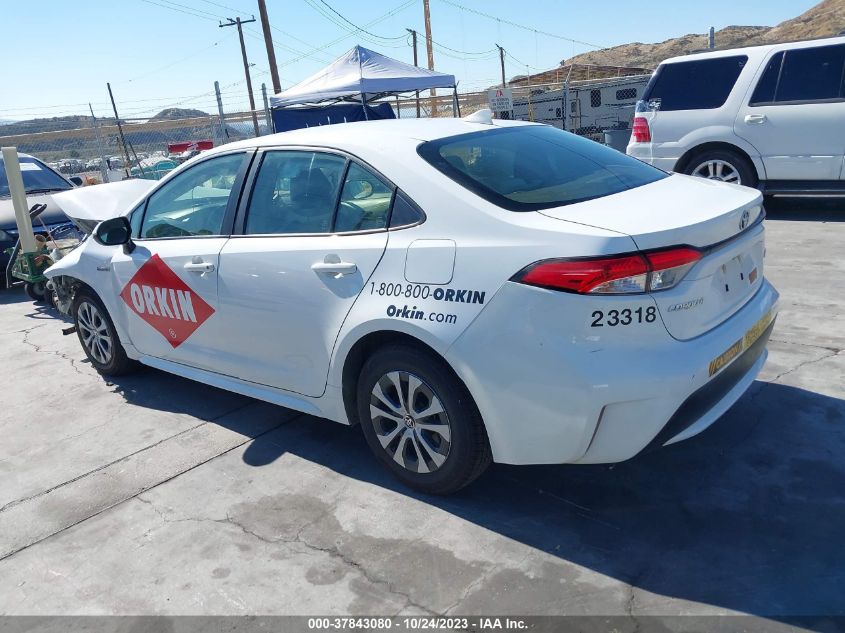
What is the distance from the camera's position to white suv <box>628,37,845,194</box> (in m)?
7.95

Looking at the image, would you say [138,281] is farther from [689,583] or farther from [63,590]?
[689,583]

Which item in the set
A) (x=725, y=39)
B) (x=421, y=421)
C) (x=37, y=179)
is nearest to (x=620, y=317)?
(x=421, y=421)

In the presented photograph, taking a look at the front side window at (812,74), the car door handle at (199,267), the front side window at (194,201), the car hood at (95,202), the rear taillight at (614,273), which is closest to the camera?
the rear taillight at (614,273)

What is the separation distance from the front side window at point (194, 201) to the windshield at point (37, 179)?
6.42 metres

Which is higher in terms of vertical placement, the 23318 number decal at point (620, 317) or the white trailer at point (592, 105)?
the white trailer at point (592, 105)

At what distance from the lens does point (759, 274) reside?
3.35 metres

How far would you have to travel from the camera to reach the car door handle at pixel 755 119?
823 centimetres

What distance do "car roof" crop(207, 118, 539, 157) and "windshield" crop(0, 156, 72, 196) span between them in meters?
7.11

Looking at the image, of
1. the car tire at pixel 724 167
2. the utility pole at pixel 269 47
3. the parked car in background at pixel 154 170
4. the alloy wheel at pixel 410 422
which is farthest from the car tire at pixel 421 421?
the utility pole at pixel 269 47

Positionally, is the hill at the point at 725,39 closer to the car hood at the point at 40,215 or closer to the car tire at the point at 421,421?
the car hood at the point at 40,215

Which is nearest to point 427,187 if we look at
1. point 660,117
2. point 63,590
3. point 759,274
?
point 759,274

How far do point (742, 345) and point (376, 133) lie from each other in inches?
77.1

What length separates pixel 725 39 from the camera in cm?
6856

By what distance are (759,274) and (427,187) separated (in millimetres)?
1619
